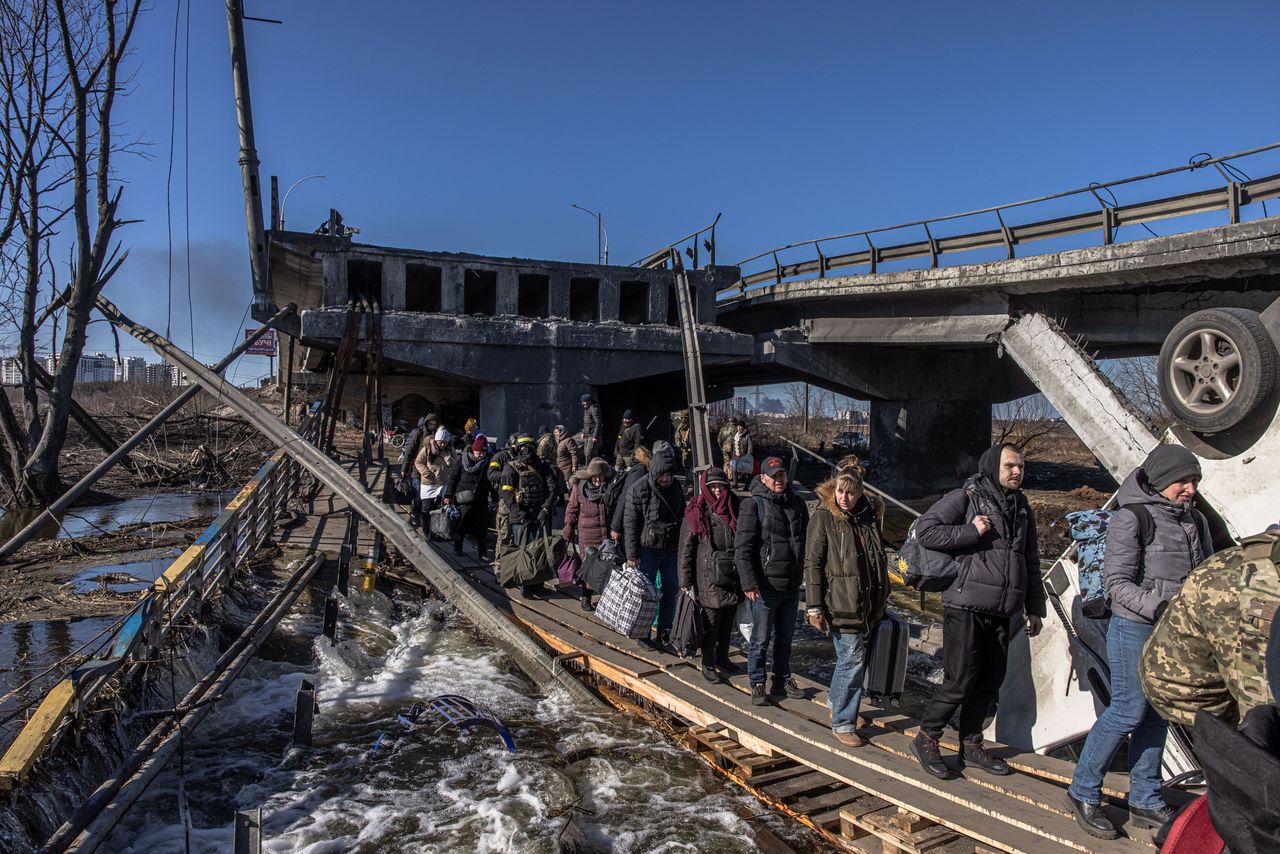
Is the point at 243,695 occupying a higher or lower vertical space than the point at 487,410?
lower

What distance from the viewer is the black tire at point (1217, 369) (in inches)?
276

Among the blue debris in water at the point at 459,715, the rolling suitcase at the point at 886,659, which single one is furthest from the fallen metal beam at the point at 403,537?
the rolling suitcase at the point at 886,659

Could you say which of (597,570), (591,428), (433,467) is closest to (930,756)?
(597,570)

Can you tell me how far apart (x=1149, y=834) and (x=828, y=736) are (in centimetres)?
180

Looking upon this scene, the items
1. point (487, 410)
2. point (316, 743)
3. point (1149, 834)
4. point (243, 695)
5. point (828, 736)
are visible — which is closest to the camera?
point (1149, 834)

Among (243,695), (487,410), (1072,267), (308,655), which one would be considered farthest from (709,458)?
(243,695)

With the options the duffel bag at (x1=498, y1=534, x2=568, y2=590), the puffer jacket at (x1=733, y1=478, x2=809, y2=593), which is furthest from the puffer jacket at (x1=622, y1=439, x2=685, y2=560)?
the duffel bag at (x1=498, y1=534, x2=568, y2=590)

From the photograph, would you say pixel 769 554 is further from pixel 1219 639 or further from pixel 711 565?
pixel 1219 639

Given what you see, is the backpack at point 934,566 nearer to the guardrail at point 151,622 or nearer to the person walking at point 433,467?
the guardrail at point 151,622

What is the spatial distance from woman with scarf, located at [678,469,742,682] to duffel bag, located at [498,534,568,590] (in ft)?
8.70

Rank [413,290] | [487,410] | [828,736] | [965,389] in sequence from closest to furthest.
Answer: [828,736], [487,410], [965,389], [413,290]

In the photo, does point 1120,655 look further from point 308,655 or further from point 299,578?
point 299,578

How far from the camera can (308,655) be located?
7730 mm

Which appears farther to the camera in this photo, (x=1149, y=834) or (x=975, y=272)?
(x=975, y=272)
